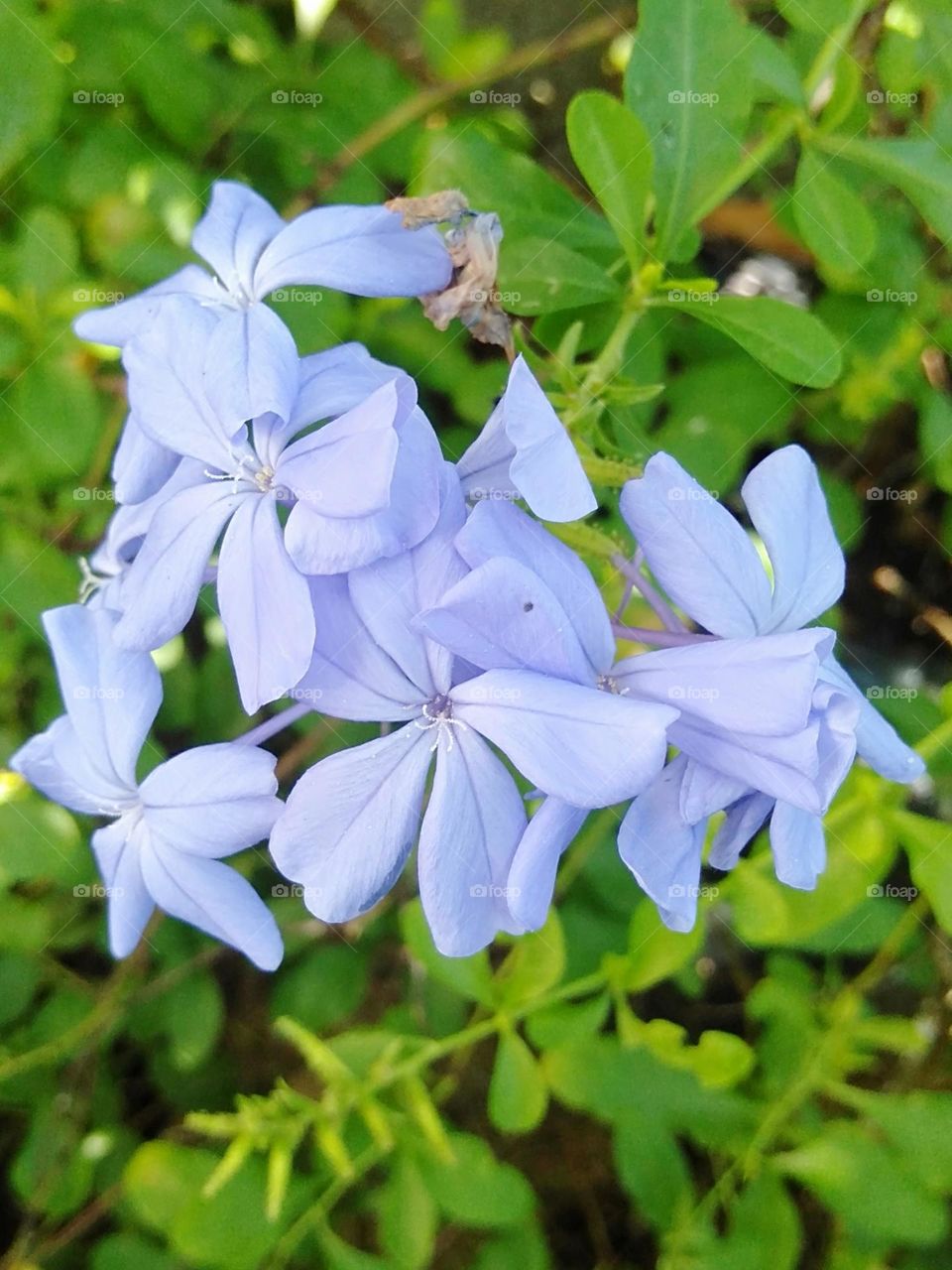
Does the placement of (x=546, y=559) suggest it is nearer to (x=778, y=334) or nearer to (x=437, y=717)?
(x=437, y=717)

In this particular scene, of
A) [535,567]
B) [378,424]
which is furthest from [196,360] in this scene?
[535,567]

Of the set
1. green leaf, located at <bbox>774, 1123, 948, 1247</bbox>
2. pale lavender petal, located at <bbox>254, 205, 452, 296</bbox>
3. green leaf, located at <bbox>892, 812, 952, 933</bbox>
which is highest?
pale lavender petal, located at <bbox>254, 205, 452, 296</bbox>

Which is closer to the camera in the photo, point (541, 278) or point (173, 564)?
point (173, 564)

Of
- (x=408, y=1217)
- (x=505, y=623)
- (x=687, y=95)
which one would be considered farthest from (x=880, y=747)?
(x=408, y=1217)

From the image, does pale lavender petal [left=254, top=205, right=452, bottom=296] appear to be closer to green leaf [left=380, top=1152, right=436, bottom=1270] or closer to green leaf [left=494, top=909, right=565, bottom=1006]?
green leaf [left=494, top=909, right=565, bottom=1006]

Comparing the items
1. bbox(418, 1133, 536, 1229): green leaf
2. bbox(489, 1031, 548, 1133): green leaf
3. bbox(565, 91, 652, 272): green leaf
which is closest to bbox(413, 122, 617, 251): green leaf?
bbox(565, 91, 652, 272): green leaf

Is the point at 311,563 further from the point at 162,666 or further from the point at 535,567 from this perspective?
the point at 162,666

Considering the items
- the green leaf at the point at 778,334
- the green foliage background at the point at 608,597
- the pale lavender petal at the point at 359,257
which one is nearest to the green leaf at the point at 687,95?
the green foliage background at the point at 608,597
